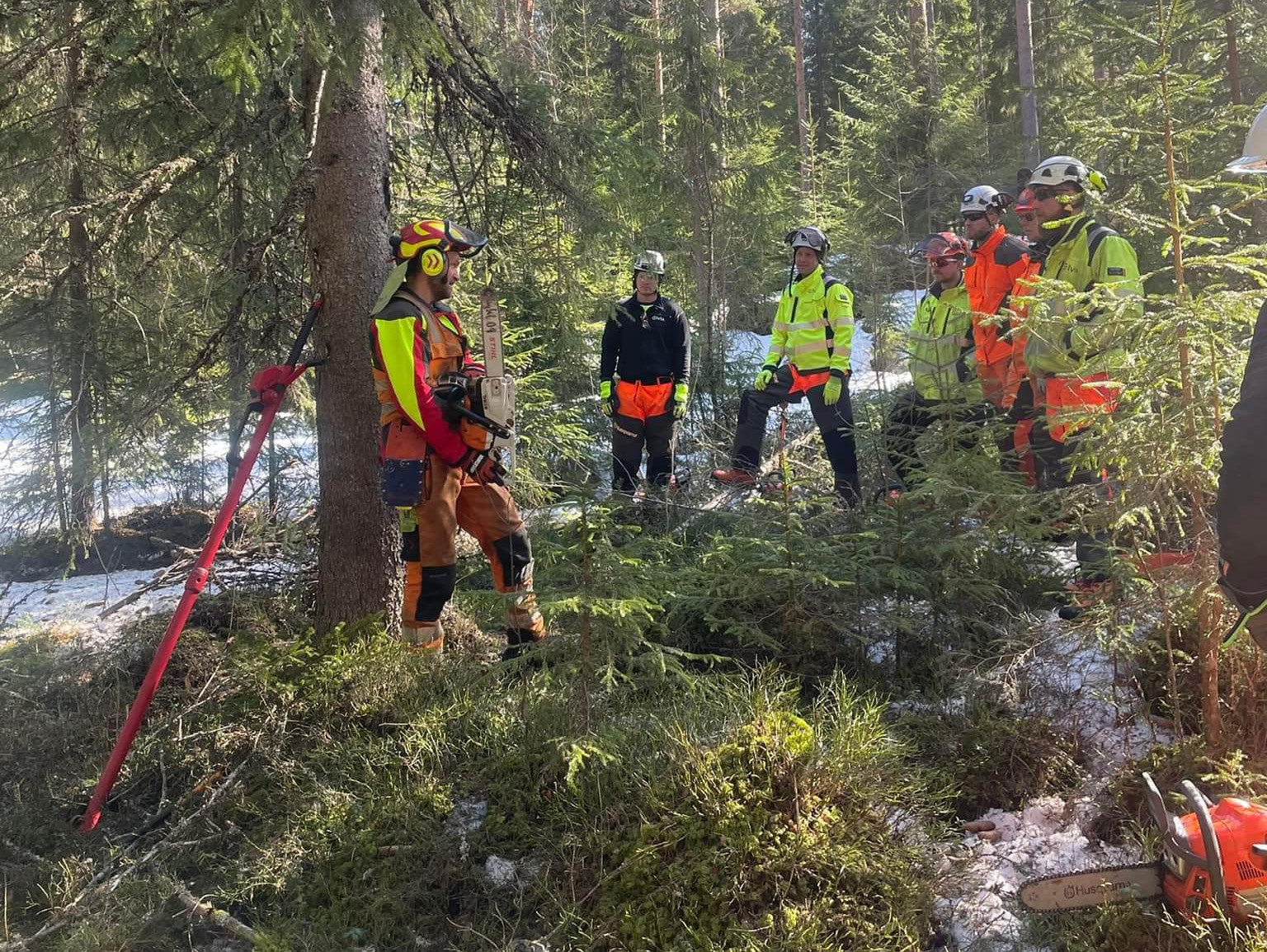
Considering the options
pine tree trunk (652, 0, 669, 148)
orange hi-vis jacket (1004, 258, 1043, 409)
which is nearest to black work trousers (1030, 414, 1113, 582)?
orange hi-vis jacket (1004, 258, 1043, 409)

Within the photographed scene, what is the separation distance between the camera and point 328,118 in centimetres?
472

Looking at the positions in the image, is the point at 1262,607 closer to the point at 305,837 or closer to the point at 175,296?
the point at 305,837

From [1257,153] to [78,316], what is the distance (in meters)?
7.06

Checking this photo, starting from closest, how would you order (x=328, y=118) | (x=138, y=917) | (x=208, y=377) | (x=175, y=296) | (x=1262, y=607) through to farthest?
1. (x=1262, y=607)
2. (x=138, y=917)
3. (x=328, y=118)
4. (x=208, y=377)
5. (x=175, y=296)

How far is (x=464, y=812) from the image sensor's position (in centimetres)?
370

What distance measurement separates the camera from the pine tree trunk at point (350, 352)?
15.7 feet

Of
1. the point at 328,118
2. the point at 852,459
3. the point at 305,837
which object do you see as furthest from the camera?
the point at 852,459

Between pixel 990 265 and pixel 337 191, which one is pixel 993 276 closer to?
pixel 990 265

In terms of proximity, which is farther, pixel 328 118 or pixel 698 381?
pixel 698 381

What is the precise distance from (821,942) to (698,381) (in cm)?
868

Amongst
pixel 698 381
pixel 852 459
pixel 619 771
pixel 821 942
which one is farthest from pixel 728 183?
pixel 821 942

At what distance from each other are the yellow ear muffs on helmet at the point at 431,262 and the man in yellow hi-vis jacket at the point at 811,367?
3461 millimetres

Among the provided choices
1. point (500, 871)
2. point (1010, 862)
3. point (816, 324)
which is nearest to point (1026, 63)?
point (816, 324)

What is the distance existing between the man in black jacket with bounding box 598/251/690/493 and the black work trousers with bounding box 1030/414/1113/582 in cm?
320
